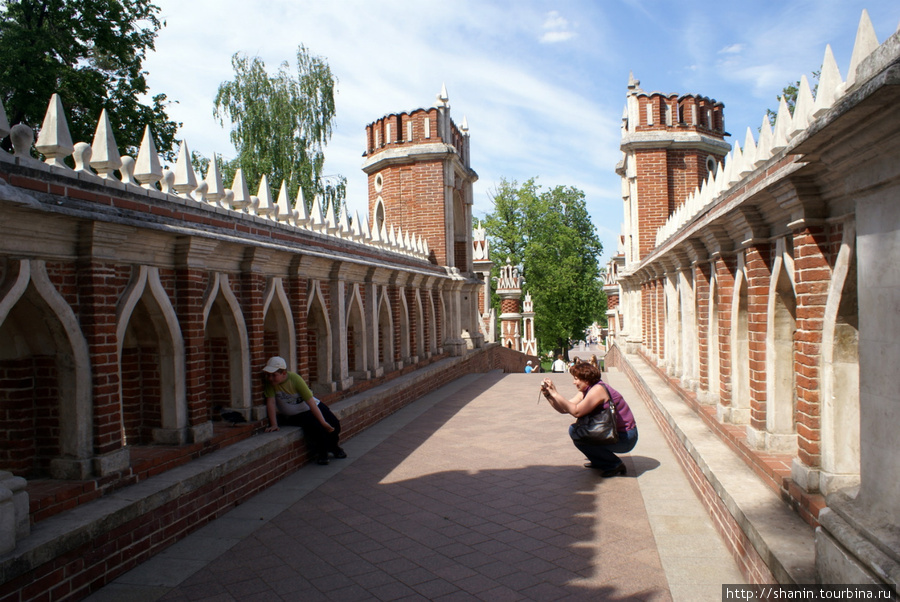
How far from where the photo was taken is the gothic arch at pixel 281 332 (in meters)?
7.68

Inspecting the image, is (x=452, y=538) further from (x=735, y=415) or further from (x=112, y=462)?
(x=735, y=415)

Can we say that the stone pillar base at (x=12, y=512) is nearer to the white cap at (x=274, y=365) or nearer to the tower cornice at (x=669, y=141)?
the white cap at (x=274, y=365)

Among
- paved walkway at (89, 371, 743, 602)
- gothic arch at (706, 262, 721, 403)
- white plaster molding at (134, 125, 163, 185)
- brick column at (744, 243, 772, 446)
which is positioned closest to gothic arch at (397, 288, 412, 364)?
paved walkway at (89, 371, 743, 602)

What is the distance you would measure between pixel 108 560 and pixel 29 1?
56.4 ft

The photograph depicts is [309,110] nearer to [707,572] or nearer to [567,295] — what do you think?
[567,295]

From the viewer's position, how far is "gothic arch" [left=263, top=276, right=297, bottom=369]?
303 inches

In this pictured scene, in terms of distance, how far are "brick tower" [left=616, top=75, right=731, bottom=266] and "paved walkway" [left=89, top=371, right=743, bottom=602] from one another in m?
10.7

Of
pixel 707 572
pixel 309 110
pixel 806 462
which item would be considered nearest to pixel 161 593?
pixel 707 572

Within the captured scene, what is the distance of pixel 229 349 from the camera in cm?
678

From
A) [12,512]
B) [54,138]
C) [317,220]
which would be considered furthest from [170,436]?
[317,220]

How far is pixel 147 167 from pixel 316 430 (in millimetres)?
3306

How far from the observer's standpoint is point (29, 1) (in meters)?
16.2

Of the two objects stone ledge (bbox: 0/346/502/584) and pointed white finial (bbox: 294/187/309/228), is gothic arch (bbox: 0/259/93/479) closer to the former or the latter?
stone ledge (bbox: 0/346/502/584)

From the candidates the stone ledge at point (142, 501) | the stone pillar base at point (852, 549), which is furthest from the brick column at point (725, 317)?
the stone ledge at point (142, 501)
